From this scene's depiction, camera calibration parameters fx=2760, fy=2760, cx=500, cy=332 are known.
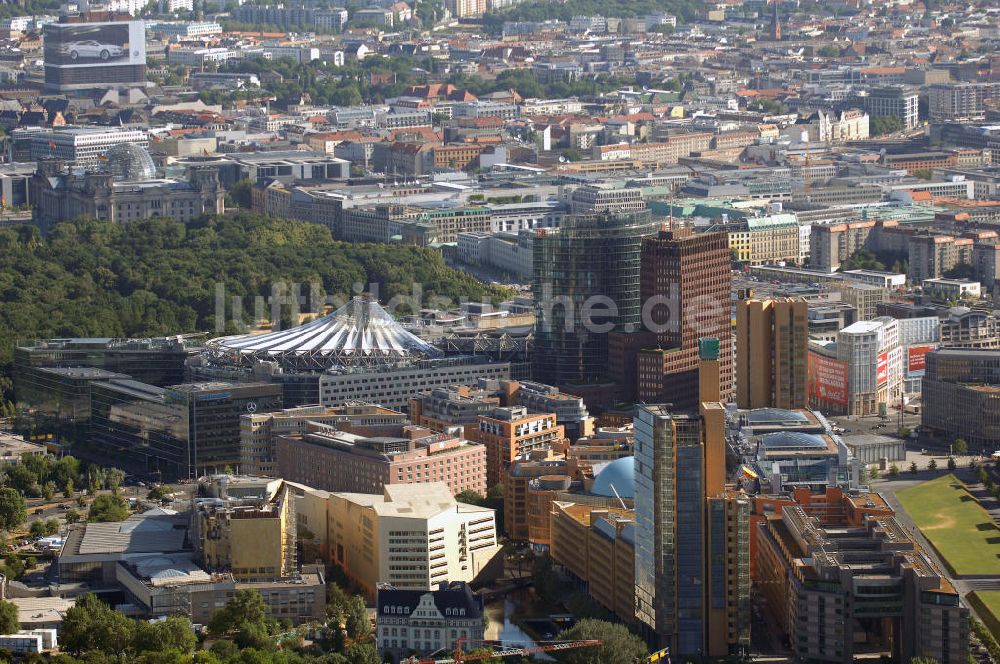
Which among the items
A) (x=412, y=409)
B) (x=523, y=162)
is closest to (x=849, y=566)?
(x=412, y=409)

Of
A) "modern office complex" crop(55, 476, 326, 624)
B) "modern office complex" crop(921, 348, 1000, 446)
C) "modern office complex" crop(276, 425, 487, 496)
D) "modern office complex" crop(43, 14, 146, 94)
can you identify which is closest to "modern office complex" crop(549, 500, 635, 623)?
"modern office complex" crop(276, 425, 487, 496)

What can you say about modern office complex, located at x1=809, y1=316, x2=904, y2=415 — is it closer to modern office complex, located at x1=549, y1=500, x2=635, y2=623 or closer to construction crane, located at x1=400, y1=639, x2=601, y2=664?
modern office complex, located at x1=549, y1=500, x2=635, y2=623

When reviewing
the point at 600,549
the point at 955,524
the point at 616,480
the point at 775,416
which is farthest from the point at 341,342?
the point at 600,549

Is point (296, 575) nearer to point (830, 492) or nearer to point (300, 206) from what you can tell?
point (830, 492)

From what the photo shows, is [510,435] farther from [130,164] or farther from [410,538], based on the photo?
[130,164]

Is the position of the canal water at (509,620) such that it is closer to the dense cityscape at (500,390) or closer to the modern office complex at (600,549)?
the dense cityscape at (500,390)

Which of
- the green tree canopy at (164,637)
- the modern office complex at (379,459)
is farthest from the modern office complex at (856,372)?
the green tree canopy at (164,637)

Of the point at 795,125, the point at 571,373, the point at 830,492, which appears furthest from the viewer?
the point at 795,125
